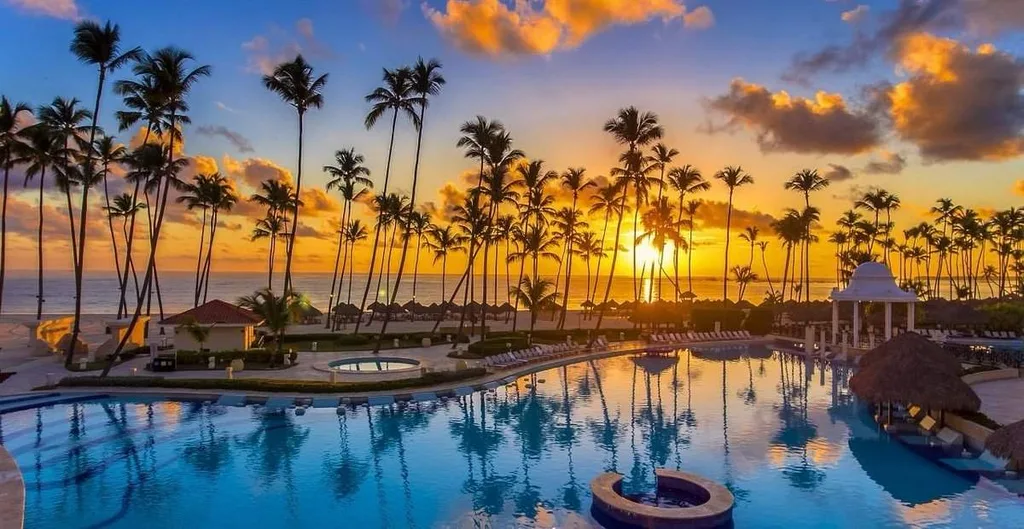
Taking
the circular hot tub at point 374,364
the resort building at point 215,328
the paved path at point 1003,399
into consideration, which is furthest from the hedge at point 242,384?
the paved path at point 1003,399

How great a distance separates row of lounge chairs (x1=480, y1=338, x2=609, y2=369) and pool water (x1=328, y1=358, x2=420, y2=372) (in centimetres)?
444

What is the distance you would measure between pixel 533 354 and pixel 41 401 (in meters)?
22.7

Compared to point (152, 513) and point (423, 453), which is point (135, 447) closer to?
point (152, 513)

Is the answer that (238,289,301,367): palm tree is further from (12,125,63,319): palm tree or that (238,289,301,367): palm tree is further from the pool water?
(12,125,63,319): palm tree

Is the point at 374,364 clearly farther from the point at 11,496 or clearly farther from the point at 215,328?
the point at 11,496

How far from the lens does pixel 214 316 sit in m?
32.6

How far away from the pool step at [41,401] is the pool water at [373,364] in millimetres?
10868

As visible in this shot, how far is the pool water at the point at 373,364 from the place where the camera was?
1257 inches

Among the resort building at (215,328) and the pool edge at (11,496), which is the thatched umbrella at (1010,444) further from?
the resort building at (215,328)

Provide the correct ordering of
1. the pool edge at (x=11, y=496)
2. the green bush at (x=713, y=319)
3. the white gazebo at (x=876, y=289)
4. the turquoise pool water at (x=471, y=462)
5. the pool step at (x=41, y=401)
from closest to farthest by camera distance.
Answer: the pool edge at (x=11, y=496)
the turquoise pool water at (x=471, y=462)
the pool step at (x=41, y=401)
the white gazebo at (x=876, y=289)
the green bush at (x=713, y=319)

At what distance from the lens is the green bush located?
48.0 metres

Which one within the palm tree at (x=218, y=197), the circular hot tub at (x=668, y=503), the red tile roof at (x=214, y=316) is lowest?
the circular hot tub at (x=668, y=503)

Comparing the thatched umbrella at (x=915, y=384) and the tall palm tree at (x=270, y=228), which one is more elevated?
the tall palm tree at (x=270, y=228)

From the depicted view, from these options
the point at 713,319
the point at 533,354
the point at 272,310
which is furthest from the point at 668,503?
the point at 713,319
